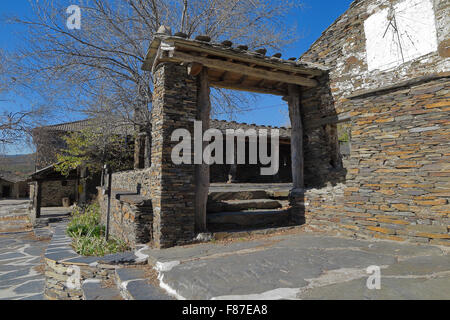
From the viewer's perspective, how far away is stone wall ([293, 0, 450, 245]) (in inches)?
158

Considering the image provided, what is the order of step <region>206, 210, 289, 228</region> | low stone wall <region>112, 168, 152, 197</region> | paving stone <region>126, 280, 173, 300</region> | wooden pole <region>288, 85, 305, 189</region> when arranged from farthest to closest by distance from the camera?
1. wooden pole <region>288, 85, 305, 189</region>
2. low stone wall <region>112, 168, 152, 197</region>
3. step <region>206, 210, 289, 228</region>
4. paving stone <region>126, 280, 173, 300</region>

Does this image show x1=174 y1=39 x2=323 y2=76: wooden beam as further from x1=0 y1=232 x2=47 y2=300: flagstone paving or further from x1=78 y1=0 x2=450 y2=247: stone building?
x1=0 y1=232 x2=47 y2=300: flagstone paving

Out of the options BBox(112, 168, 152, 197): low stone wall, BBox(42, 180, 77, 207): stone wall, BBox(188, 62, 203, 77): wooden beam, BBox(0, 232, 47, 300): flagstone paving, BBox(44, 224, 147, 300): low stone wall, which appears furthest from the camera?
BBox(42, 180, 77, 207): stone wall

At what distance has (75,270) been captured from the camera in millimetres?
4094

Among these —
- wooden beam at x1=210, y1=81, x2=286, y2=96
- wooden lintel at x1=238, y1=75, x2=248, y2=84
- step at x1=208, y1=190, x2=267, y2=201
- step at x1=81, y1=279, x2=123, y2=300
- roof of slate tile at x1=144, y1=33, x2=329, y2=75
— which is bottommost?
step at x1=81, y1=279, x2=123, y2=300

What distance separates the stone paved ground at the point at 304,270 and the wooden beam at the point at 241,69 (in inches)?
133

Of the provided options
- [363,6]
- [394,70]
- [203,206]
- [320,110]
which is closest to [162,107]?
[203,206]

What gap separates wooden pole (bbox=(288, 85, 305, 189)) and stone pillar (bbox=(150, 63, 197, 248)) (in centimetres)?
283

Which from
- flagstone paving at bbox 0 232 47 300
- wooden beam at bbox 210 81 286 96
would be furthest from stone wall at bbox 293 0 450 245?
flagstone paving at bbox 0 232 47 300

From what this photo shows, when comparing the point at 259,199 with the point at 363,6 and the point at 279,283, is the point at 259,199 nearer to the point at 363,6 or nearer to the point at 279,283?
the point at 279,283

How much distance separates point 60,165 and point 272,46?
11.7 meters

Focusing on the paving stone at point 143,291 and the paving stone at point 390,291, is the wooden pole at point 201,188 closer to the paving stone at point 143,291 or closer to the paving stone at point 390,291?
the paving stone at point 143,291

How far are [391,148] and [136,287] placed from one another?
4568 millimetres
